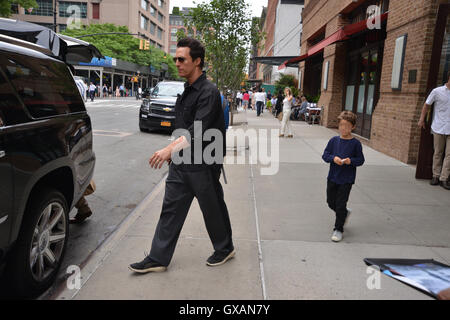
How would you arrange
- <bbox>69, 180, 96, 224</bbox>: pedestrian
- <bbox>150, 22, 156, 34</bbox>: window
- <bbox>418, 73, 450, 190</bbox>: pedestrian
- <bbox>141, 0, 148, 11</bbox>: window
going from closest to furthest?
<bbox>69, 180, 96, 224</bbox>: pedestrian → <bbox>418, 73, 450, 190</bbox>: pedestrian → <bbox>141, 0, 148, 11</bbox>: window → <bbox>150, 22, 156, 34</bbox>: window

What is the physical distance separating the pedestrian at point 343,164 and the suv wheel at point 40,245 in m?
2.75

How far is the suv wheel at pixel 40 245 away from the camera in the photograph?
2.79 m

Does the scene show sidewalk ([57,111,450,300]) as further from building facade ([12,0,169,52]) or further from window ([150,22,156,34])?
window ([150,22,156,34])

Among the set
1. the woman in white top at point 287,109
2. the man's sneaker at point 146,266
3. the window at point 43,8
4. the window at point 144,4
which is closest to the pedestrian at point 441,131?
the man's sneaker at point 146,266

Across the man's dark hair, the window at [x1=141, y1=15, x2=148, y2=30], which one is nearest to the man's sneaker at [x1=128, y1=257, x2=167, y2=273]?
the man's dark hair

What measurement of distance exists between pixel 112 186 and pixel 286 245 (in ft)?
12.0

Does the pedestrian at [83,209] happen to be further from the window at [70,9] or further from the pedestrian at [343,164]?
the window at [70,9]

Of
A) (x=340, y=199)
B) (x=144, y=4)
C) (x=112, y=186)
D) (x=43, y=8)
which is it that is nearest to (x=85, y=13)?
(x=43, y=8)

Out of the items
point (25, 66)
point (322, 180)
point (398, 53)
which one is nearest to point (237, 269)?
point (25, 66)

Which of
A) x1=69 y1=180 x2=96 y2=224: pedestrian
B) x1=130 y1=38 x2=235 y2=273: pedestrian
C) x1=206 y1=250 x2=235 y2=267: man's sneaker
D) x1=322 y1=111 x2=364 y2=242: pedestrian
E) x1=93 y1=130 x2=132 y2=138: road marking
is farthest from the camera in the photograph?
x1=93 y1=130 x2=132 y2=138: road marking

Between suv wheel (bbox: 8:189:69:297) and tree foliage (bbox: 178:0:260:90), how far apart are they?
1243 centimetres

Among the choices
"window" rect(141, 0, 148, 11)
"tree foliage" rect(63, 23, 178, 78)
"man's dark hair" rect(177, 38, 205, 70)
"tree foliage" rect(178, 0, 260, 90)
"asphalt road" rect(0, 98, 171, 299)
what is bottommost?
"asphalt road" rect(0, 98, 171, 299)

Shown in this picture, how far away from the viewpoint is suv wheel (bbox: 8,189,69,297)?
110 inches
